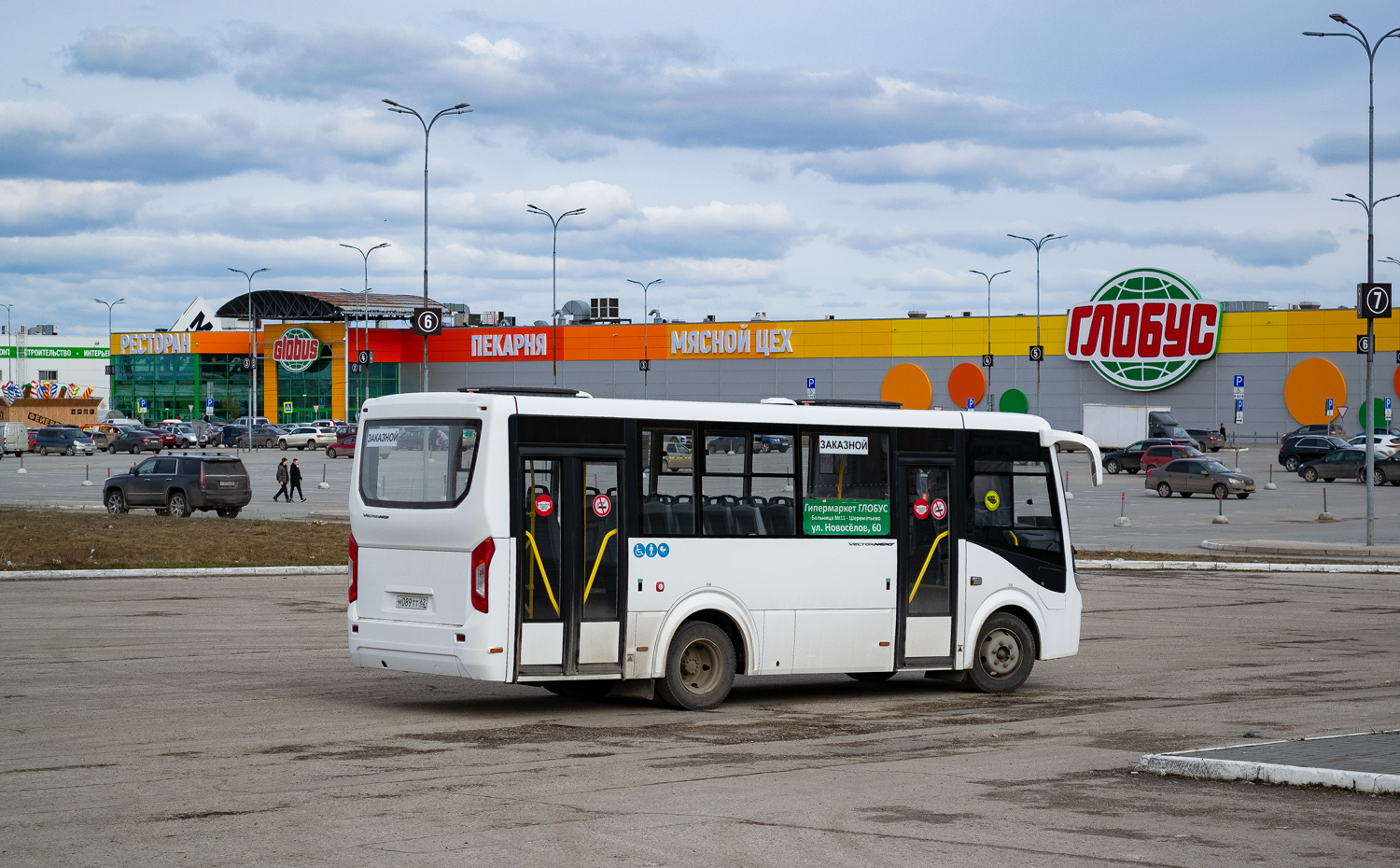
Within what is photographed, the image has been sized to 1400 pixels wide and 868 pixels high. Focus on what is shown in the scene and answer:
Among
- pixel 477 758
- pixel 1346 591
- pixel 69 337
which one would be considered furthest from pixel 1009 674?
pixel 69 337

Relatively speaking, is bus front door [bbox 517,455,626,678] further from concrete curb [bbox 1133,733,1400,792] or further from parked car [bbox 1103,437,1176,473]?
parked car [bbox 1103,437,1176,473]

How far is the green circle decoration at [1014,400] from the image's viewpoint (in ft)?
301

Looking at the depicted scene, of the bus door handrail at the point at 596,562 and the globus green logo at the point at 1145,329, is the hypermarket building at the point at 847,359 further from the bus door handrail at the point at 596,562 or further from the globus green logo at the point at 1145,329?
the bus door handrail at the point at 596,562

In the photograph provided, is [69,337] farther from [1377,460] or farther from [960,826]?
[960,826]

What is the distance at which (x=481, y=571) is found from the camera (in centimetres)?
1110

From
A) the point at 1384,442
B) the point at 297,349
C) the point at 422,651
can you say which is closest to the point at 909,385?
the point at 1384,442

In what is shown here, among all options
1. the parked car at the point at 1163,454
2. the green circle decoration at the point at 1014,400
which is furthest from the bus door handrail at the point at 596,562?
the green circle decoration at the point at 1014,400

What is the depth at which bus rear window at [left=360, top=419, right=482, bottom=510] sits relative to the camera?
11375 mm

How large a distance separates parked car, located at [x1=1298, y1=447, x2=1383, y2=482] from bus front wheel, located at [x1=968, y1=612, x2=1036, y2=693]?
4693cm

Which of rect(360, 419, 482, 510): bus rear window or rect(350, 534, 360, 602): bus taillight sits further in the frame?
rect(350, 534, 360, 602): bus taillight

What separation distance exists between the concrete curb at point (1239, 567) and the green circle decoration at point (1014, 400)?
2503 inches

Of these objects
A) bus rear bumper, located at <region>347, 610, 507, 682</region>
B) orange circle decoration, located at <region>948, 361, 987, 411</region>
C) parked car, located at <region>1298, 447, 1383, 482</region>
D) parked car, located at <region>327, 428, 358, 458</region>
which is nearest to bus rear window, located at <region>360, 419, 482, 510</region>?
bus rear bumper, located at <region>347, 610, 507, 682</region>

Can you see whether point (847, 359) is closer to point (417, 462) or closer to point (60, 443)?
point (60, 443)

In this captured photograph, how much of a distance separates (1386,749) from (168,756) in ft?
26.3
